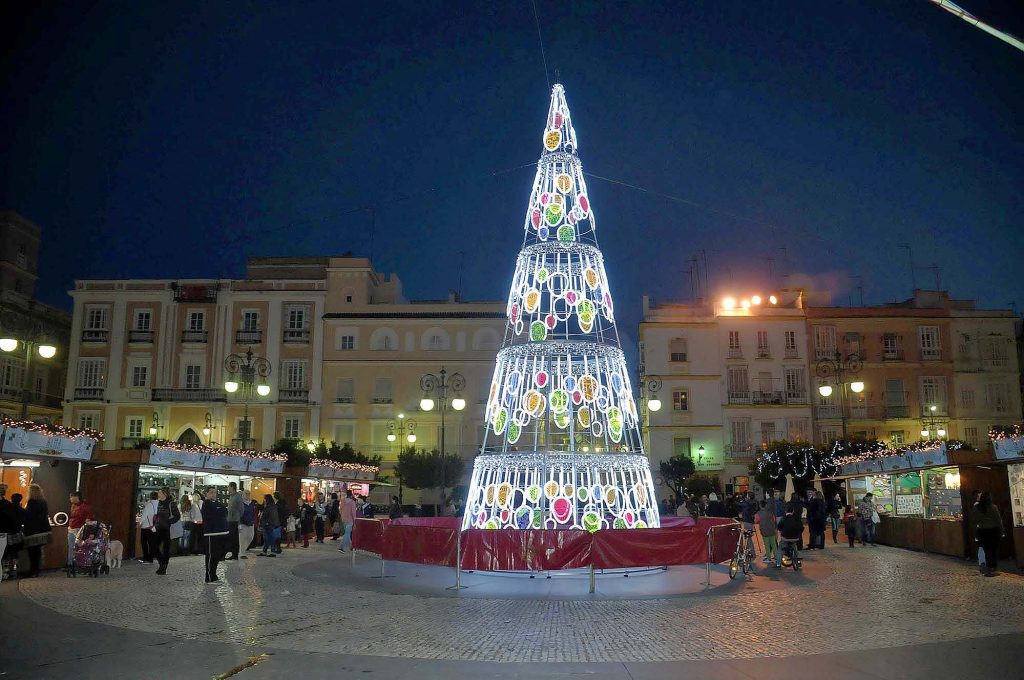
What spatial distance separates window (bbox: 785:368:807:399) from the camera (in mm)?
48438

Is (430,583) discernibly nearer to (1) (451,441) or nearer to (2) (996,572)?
(2) (996,572)

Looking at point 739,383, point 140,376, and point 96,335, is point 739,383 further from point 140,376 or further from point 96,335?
point 96,335

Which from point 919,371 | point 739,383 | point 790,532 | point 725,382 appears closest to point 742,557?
point 790,532

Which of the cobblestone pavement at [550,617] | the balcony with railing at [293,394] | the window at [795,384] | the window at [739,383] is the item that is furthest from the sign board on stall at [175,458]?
the window at [795,384]

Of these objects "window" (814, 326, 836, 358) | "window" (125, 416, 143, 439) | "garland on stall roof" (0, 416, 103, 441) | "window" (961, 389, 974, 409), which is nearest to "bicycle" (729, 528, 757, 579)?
"garland on stall roof" (0, 416, 103, 441)

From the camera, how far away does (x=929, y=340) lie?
4928 centimetres

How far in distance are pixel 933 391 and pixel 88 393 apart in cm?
4823

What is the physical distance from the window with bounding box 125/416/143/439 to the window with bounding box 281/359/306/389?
8.17 meters

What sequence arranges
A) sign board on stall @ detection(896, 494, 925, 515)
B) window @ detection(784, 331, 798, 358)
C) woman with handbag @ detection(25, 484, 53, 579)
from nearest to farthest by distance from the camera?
woman with handbag @ detection(25, 484, 53, 579), sign board on stall @ detection(896, 494, 925, 515), window @ detection(784, 331, 798, 358)

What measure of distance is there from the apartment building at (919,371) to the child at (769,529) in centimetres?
3250

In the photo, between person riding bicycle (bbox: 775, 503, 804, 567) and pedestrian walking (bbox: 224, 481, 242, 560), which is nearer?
person riding bicycle (bbox: 775, 503, 804, 567)

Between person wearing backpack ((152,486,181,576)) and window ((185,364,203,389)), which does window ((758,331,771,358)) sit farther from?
person wearing backpack ((152,486,181,576))

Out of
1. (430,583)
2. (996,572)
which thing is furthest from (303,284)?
(996,572)

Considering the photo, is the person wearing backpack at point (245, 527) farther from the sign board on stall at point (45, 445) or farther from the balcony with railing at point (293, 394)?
the balcony with railing at point (293, 394)
